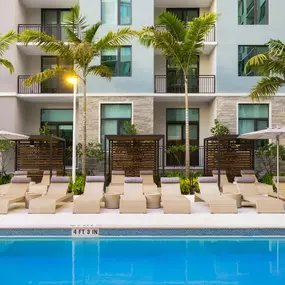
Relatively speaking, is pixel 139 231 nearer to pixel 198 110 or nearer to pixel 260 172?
pixel 260 172


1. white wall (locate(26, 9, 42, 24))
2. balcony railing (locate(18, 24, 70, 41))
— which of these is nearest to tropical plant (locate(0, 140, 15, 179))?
balcony railing (locate(18, 24, 70, 41))

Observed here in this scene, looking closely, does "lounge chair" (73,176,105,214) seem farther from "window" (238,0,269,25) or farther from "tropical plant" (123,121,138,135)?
"window" (238,0,269,25)

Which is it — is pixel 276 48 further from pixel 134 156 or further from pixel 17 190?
pixel 17 190

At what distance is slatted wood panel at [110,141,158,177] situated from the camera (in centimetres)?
1681

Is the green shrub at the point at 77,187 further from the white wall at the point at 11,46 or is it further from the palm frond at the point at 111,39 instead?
the white wall at the point at 11,46

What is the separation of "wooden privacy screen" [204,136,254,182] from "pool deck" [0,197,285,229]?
22.6 ft

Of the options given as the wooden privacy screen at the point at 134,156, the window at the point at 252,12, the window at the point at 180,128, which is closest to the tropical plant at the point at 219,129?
the window at the point at 180,128

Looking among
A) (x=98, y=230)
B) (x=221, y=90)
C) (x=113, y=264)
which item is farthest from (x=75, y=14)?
(x=113, y=264)

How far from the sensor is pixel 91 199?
9.71 meters

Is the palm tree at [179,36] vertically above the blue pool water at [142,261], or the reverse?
the palm tree at [179,36]

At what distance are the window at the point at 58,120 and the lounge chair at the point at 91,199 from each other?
1016 centimetres

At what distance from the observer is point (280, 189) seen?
38.7ft

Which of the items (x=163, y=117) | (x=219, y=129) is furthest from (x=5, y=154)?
(x=219, y=129)

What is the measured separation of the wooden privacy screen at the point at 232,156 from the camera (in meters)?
16.7
